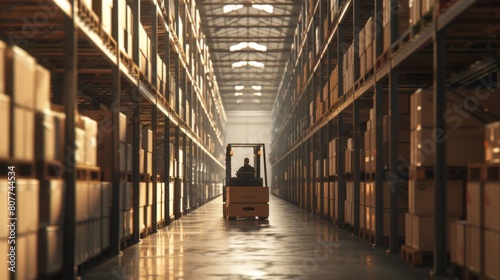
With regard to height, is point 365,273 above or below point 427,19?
below

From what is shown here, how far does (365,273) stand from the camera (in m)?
7.86

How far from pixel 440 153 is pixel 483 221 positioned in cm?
144

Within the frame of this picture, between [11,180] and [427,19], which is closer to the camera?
[11,180]

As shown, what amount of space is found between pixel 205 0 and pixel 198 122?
4831mm

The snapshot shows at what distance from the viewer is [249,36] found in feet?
112

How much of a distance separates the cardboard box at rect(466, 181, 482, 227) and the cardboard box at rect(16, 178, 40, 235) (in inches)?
153

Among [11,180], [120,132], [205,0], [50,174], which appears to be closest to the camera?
[11,180]

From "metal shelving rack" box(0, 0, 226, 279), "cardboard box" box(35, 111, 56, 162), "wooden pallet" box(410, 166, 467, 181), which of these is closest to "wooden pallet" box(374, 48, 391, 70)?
"wooden pallet" box(410, 166, 467, 181)

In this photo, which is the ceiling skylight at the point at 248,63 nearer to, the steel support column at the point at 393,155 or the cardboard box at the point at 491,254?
the steel support column at the point at 393,155

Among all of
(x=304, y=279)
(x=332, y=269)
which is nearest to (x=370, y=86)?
(x=332, y=269)

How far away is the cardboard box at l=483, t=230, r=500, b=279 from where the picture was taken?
5859 millimetres

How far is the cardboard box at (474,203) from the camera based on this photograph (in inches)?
253

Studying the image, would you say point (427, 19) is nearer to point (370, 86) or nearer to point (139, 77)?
point (370, 86)

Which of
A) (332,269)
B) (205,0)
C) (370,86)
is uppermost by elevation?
(205,0)
